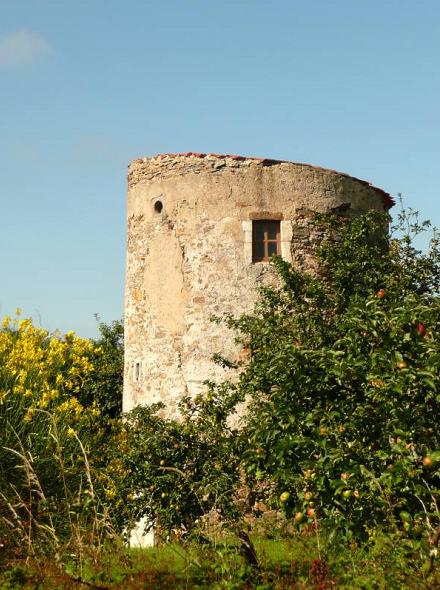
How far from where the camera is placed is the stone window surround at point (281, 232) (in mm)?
14258

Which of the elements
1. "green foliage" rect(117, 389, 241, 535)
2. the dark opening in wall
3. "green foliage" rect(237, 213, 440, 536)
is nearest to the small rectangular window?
the dark opening in wall

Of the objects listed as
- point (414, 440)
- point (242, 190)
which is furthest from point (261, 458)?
point (242, 190)

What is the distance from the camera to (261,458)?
25.5ft

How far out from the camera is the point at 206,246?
47.1ft

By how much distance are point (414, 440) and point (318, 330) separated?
5.53 metres

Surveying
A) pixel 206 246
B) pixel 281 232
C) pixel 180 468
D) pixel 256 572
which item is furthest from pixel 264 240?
pixel 256 572

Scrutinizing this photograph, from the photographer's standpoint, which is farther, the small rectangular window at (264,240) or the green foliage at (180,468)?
the small rectangular window at (264,240)

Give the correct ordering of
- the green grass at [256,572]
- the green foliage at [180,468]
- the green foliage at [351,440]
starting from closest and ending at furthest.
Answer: the green grass at [256,572], the green foliage at [351,440], the green foliage at [180,468]

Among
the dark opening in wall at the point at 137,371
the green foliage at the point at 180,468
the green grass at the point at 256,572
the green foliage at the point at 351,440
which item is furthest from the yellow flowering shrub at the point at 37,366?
the green grass at the point at 256,572

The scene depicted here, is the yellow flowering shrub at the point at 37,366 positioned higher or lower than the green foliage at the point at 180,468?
higher

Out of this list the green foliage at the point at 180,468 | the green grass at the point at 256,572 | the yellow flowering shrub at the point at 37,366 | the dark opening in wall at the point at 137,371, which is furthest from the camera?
the dark opening in wall at the point at 137,371

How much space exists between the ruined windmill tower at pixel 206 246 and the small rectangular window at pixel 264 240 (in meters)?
0.02

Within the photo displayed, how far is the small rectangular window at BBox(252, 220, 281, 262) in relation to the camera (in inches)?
567

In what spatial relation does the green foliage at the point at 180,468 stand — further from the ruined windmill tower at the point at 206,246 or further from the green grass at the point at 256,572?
the ruined windmill tower at the point at 206,246
